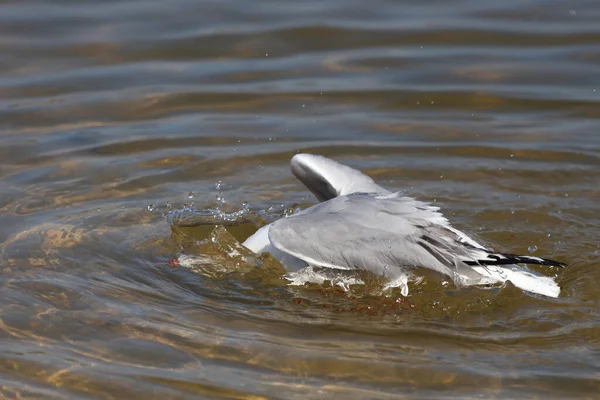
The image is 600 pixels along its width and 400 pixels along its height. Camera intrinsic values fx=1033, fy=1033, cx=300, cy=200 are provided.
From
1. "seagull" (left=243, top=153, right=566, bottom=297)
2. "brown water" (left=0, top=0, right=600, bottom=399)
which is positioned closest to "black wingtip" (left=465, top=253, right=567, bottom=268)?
"seagull" (left=243, top=153, right=566, bottom=297)

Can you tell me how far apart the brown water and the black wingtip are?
26 centimetres

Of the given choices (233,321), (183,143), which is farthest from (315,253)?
(183,143)

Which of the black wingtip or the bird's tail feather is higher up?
the black wingtip

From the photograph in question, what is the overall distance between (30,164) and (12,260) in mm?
1610

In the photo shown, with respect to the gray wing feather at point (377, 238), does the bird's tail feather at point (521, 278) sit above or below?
below

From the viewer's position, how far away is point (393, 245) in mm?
5191

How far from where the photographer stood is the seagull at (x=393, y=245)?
16.8ft

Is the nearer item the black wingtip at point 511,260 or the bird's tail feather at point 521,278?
the black wingtip at point 511,260

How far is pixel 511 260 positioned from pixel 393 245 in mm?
621

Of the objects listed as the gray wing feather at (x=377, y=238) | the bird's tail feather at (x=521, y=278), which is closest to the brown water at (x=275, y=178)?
the bird's tail feather at (x=521, y=278)

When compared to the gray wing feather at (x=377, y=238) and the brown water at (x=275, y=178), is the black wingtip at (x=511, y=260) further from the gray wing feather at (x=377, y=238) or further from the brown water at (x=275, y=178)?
the brown water at (x=275, y=178)

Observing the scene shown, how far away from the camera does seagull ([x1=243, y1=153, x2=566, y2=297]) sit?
16.8 ft

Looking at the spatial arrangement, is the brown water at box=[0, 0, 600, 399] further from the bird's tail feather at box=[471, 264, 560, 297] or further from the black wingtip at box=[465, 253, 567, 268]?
the black wingtip at box=[465, 253, 567, 268]

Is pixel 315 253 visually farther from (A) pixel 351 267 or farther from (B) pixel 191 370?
(B) pixel 191 370
